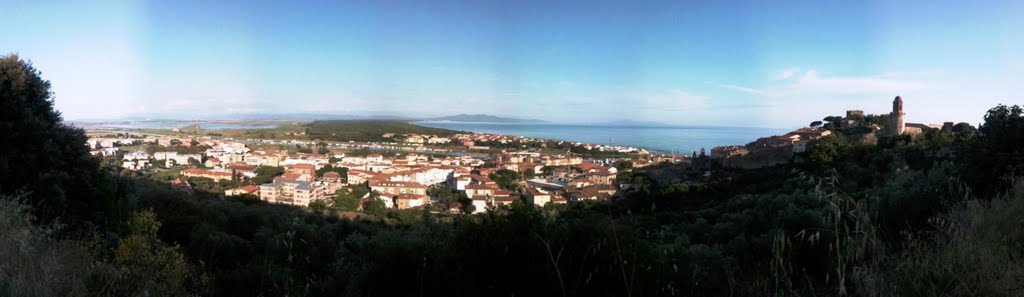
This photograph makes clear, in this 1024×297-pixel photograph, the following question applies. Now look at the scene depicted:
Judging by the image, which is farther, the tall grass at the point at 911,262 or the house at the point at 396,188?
the house at the point at 396,188

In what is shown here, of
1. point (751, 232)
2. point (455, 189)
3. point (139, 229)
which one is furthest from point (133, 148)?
point (751, 232)

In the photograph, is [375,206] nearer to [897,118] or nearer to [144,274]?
[144,274]

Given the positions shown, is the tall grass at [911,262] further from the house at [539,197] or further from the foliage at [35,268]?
the house at [539,197]

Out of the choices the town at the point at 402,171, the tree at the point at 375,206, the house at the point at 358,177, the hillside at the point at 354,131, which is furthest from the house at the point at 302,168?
the hillside at the point at 354,131

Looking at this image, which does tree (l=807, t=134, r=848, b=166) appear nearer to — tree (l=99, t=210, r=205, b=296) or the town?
the town

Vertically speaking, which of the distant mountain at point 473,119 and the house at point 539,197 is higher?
the distant mountain at point 473,119

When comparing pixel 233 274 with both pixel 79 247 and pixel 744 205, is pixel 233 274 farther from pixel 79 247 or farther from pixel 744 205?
pixel 744 205

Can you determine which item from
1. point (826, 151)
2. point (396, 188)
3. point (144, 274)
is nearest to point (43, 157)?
point (144, 274)
